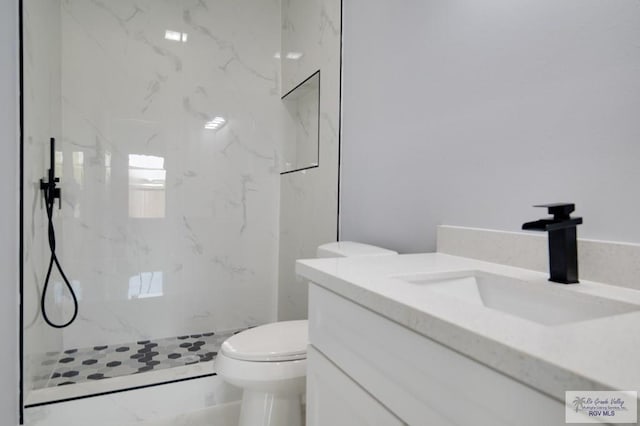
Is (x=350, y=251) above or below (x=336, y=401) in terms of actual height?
above

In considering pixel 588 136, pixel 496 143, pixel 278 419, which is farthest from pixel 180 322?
pixel 588 136

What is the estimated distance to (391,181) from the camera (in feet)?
5.43

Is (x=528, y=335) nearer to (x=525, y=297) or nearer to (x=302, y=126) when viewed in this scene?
(x=525, y=297)

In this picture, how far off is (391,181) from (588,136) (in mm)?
836

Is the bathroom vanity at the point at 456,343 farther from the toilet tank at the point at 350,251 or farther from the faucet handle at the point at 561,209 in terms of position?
the toilet tank at the point at 350,251

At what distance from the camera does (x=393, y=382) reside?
2.06 feet

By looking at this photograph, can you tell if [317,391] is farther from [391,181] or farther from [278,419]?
[391,181]

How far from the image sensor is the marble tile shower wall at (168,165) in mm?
2348

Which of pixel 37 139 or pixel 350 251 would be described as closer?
pixel 350 251

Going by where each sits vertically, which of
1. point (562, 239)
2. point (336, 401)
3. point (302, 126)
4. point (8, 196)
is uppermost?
point (302, 126)

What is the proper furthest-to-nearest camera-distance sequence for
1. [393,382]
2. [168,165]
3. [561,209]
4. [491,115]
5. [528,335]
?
[168,165] < [491,115] < [561,209] < [393,382] < [528,335]

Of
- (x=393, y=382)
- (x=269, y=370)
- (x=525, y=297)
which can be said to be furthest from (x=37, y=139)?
(x=525, y=297)

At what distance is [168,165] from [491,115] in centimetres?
218

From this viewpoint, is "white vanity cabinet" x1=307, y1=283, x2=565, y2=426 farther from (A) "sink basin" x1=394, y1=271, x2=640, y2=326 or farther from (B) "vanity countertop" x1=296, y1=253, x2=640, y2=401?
(A) "sink basin" x1=394, y1=271, x2=640, y2=326
